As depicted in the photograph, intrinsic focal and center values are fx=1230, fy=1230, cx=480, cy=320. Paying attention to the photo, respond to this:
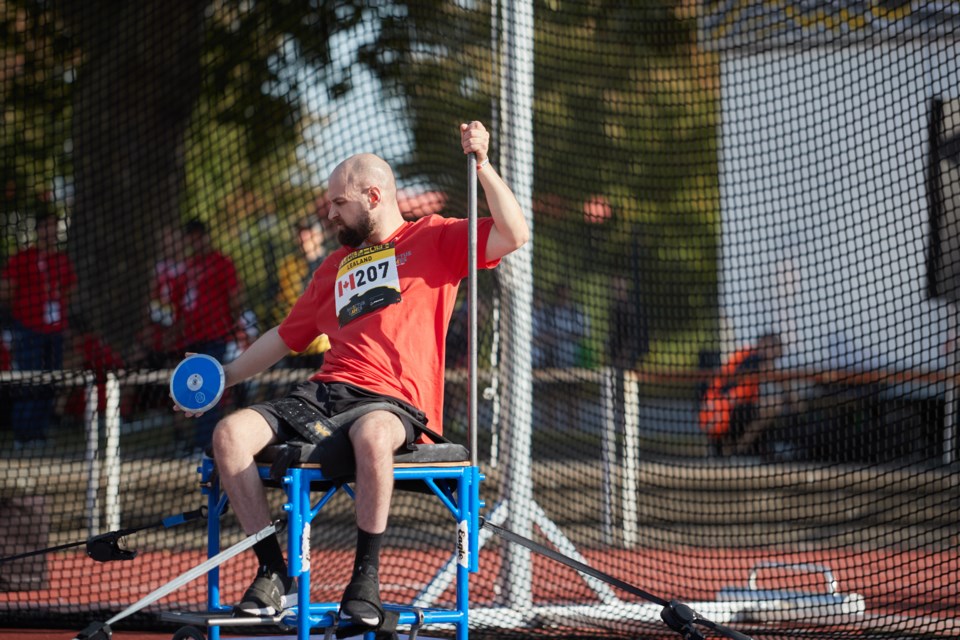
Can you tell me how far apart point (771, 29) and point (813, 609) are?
269cm

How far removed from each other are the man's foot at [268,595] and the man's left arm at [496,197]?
1.11 meters

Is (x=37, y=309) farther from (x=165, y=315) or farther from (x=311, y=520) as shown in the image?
(x=311, y=520)

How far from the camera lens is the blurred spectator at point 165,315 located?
593cm

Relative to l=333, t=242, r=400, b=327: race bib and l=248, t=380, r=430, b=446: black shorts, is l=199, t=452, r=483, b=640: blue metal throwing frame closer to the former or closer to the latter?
l=248, t=380, r=430, b=446: black shorts

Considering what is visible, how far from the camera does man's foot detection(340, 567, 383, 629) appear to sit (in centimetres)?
299

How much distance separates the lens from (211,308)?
6.34m

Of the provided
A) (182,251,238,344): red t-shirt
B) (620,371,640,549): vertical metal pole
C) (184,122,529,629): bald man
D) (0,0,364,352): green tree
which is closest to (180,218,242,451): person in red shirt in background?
(182,251,238,344): red t-shirt

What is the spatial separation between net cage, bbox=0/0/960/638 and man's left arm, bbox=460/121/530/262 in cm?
→ 159

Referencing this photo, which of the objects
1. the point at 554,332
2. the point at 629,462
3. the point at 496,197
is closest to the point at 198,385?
the point at 496,197

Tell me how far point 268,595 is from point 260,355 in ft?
2.95

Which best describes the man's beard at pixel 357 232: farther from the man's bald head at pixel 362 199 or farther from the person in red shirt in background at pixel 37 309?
the person in red shirt in background at pixel 37 309

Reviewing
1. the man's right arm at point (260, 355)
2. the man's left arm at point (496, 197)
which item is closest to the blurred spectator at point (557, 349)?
the man's right arm at point (260, 355)

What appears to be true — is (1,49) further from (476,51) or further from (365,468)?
(365,468)

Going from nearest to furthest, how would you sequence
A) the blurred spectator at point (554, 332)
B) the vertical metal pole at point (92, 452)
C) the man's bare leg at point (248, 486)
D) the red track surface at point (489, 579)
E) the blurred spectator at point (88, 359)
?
the man's bare leg at point (248, 486) < the red track surface at point (489, 579) < the blurred spectator at point (88, 359) < the vertical metal pole at point (92, 452) < the blurred spectator at point (554, 332)
